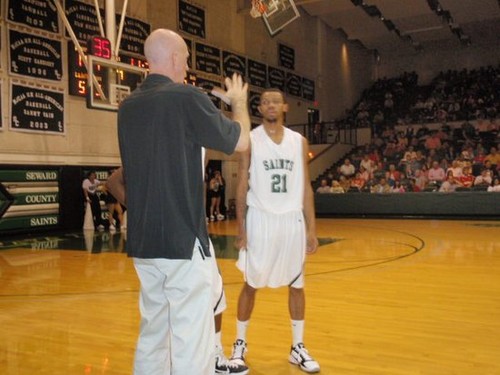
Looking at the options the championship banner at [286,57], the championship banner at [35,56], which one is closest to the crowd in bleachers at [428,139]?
the championship banner at [286,57]

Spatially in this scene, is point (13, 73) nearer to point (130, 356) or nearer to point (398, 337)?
point (130, 356)

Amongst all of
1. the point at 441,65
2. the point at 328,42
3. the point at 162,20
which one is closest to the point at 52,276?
the point at 162,20

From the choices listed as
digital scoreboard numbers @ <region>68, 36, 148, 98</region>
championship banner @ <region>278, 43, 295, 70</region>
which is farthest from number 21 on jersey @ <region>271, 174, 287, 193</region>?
championship banner @ <region>278, 43, 295, 70</region>

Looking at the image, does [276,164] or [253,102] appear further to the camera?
[253,102]

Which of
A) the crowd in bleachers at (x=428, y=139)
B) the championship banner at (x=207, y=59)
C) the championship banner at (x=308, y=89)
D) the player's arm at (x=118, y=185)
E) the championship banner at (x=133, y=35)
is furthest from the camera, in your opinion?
the championship banner at (x=308, y=89)

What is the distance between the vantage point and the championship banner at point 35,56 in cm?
1136

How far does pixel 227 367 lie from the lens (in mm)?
3322

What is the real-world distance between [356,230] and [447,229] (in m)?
1.93

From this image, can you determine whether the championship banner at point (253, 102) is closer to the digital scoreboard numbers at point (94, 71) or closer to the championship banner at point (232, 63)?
the championship banner at point (232, 63)

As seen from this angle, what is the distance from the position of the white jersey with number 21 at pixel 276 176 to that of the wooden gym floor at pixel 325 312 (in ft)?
3.37

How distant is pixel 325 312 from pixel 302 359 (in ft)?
4.77

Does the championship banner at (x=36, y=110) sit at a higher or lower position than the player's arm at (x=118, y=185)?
higher

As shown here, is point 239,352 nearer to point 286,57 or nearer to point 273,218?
point 273,218

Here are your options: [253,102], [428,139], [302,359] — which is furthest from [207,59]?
[302,359]
